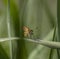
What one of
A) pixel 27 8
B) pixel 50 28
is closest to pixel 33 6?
pixel 27 8

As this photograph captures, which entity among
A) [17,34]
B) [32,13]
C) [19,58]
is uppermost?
[32,13]

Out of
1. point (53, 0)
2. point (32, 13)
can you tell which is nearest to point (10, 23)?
point (32, 13)

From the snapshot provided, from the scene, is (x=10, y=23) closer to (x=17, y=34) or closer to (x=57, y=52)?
(x=17, y=34)

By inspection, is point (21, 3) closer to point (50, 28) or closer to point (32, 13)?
point (32, 13)

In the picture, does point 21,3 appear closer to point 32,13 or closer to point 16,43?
point 32,13

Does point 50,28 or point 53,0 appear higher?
point 53,0

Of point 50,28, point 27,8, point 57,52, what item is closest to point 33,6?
point 27,8

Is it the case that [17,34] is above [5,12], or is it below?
below
